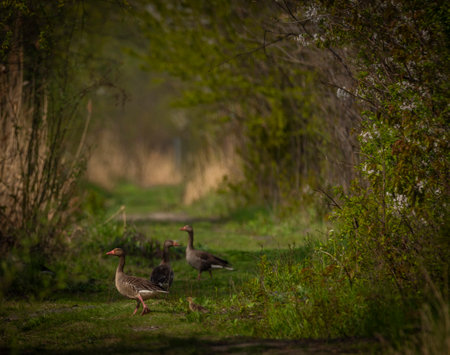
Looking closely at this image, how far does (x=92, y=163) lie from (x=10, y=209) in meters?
18.6

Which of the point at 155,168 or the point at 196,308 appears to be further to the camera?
the point at 155,168

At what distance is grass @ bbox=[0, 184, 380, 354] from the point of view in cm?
688

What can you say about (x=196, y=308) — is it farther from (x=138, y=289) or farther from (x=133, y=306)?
(x=133, y=306)

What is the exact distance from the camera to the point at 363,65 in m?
9.00

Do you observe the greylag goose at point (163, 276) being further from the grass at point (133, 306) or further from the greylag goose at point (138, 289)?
the greylag goose at point (138, 289)

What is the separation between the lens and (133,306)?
897 cm

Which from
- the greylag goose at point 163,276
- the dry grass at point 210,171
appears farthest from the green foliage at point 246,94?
the greylag goose at point 163,276

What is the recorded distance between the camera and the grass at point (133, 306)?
688 centimetres

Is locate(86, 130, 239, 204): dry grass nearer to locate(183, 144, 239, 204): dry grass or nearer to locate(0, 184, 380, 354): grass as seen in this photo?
locate(183, 144, 239, 204): dry grass

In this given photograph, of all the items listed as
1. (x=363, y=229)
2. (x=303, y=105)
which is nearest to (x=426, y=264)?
(x=363, y=229)

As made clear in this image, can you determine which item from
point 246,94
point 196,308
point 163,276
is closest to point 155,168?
point 246,94

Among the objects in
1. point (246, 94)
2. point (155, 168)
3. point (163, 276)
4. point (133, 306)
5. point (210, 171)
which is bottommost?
point (133, 306)

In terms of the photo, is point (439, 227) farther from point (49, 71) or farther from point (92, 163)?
point (92, 163)

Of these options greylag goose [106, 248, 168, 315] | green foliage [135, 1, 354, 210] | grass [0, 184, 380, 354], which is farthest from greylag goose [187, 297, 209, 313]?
green foliage [135, 1, 354, 210]
